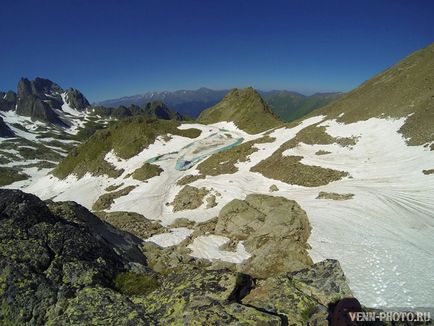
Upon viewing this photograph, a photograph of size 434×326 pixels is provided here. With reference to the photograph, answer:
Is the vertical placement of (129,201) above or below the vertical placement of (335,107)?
below

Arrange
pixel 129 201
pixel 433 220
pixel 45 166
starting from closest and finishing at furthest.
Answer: pixel 433 220, pixel 129 201, pixel 45 166

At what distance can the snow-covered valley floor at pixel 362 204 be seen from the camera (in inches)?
739

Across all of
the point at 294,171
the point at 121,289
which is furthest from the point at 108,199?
the point at 121,289

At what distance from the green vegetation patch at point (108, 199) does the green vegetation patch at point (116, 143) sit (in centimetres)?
1841

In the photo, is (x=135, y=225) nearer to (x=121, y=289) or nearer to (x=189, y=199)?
(x=189, y=199)

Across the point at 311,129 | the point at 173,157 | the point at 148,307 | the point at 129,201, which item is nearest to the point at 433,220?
the point at 148,307

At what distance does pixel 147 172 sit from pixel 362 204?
50.2 metres

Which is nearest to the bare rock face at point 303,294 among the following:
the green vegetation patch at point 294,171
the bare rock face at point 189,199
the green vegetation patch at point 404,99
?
the green vegetation patch at point 294,171

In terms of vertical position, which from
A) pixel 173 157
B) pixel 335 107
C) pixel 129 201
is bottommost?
pixel 129 201

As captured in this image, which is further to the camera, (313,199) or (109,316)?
(313,199)

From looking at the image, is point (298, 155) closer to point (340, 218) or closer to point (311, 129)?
point (311, 129)

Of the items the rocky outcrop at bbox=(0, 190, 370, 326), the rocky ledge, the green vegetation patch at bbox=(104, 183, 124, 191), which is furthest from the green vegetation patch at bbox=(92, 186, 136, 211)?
the rocky ledge

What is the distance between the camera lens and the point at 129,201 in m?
59.5

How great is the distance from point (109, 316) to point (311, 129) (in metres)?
60.2
